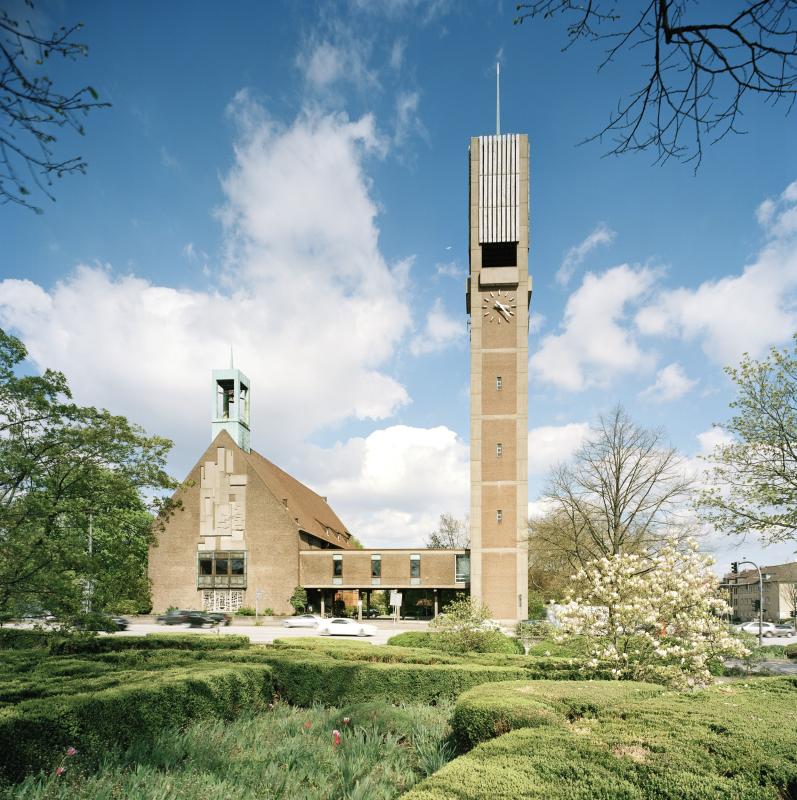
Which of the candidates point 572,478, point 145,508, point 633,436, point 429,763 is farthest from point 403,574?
point 429,763

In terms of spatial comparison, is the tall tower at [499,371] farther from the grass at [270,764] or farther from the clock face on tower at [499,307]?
the grass at [270,764]

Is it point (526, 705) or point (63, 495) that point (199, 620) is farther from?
point (526, 705)

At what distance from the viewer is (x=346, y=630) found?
36.0 metres

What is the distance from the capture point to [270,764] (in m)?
6.86

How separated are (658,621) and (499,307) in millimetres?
34100

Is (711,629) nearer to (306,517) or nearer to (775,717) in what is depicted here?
(775,717)

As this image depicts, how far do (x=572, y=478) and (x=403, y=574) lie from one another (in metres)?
21.6

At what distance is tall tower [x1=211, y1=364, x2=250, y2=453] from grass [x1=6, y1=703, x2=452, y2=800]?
4330cm

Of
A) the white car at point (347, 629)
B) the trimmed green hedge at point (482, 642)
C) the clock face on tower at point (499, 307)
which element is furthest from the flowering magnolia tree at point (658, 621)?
the clock face on tower at point (499, 307)

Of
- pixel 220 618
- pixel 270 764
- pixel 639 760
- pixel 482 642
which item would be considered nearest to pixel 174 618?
pixel 220 618

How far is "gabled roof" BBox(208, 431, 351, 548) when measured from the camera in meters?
51.1

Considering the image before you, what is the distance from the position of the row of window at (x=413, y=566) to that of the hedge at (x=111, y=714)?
37.1 m

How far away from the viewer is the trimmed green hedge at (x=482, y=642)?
21.6m

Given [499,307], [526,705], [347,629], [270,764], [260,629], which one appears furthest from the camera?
[499,307]
